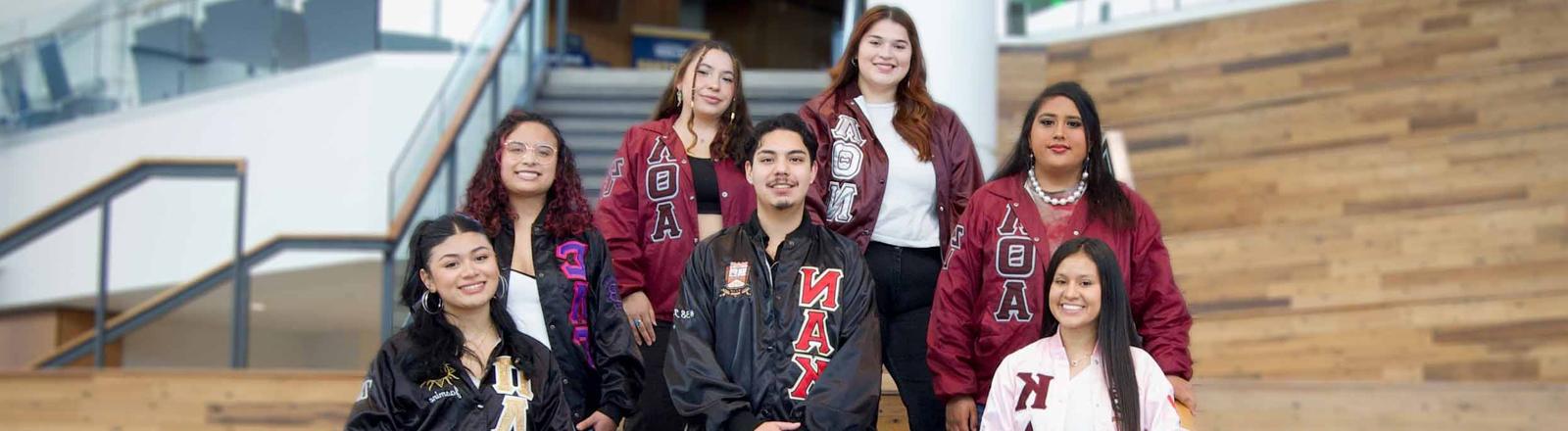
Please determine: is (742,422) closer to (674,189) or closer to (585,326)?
(585,326)

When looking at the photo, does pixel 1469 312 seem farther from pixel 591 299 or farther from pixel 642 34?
pixel 642 34

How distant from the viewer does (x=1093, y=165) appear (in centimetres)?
324

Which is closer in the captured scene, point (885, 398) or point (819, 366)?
point (819, 366)

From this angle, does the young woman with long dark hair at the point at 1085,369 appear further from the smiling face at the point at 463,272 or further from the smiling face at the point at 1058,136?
the smiling face at the point at 463,272

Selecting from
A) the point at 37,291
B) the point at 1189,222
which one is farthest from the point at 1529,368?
the point at 37,291

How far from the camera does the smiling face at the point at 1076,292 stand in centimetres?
292

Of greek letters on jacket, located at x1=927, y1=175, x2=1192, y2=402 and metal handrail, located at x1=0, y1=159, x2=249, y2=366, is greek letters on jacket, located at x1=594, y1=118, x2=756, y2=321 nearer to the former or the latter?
greek letters on jacket, located at x1=927, y1=175, x2=1192, y2=402

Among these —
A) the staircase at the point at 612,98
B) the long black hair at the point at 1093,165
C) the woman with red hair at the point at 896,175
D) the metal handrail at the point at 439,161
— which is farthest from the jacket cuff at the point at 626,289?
the staircase at the point at 612,98

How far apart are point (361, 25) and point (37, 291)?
266 centimetres

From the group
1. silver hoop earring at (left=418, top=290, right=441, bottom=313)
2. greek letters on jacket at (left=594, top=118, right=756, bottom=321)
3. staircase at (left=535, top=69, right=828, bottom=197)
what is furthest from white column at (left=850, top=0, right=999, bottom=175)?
silver hoop earring at (left=418, top=290, right=441, bottom=313)

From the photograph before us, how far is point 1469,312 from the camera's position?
18.4 ft

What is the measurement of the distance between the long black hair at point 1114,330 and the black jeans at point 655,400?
0.81 meters

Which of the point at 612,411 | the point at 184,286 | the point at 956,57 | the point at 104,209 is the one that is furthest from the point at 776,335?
the point at 184,286

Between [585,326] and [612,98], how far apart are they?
5.13 metres
